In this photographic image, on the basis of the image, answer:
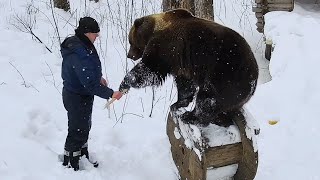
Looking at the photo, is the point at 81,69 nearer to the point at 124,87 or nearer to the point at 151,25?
the point at 124,87

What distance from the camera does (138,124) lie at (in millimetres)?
4816

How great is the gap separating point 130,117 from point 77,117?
1.38 meters

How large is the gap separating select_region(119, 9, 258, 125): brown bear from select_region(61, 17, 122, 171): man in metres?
0.28

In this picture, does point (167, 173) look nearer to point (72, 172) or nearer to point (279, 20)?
point (72, 172)

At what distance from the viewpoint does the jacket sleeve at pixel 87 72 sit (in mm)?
3500

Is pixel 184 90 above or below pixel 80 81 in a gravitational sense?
below

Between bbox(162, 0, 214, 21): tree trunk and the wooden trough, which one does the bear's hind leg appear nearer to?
the wooden trough

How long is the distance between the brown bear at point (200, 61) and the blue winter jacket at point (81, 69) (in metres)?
0.25

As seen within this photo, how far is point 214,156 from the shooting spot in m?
3.45

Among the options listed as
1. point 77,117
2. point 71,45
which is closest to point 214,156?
point 77,117

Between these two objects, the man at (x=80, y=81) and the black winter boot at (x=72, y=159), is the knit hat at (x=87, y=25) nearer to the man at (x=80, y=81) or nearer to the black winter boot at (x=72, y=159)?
the man at (x=80, y=81)

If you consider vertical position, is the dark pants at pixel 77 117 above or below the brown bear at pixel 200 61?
below

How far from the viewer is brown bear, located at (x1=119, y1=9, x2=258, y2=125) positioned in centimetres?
329

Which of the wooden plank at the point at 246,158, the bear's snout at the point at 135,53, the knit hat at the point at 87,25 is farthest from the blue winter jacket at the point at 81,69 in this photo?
the wooden plank at the point at 246,158
